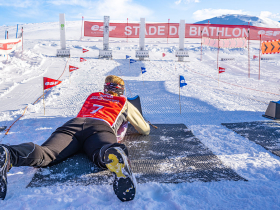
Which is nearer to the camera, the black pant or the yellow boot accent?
the yellow boot accent

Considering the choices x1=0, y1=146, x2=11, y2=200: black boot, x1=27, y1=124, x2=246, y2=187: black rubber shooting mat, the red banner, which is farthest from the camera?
the red banner

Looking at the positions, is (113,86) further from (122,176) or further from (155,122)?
(155,122)

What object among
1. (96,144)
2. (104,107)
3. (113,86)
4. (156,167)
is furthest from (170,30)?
(96,144)

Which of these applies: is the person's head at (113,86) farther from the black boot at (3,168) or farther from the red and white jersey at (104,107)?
the black boot at (3,168)

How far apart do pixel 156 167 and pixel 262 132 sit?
208 centimetres

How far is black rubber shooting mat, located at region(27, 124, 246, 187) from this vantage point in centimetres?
194

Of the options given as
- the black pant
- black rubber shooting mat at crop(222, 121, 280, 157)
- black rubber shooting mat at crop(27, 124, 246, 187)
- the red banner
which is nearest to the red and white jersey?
the black pant

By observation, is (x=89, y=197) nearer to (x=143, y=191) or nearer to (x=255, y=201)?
(x=143, y=191)

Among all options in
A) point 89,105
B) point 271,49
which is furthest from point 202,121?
point 271,49

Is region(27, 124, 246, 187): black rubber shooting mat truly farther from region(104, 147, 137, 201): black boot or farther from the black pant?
region(104, 147, 137, 201): black boot

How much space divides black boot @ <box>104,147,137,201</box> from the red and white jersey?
707 millimetres

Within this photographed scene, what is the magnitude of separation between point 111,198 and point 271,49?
9.56 meters

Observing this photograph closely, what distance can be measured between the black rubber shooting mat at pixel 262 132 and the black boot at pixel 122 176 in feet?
6.31

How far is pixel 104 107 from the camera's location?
2430mm
